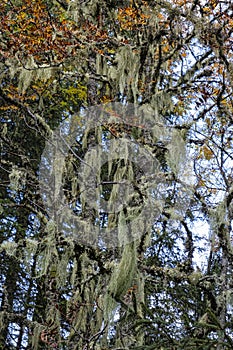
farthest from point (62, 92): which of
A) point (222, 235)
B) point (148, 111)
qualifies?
point (222, 235)

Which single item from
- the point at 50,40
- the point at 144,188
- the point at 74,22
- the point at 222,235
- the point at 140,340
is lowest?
the point at 140,340

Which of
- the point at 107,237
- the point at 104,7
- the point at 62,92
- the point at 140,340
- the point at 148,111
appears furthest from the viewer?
the point at 62,92

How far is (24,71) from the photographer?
5.12 m

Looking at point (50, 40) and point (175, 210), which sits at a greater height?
point (50, 40)

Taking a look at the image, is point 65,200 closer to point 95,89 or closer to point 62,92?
point 95,89

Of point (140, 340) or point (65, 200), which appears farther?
point (65, 200)

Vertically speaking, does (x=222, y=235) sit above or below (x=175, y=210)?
below

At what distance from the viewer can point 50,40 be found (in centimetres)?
523

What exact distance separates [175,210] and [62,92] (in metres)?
3.72

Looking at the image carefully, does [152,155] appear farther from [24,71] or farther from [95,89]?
[24,71]

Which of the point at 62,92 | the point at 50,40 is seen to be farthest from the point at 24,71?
the point at 62,92

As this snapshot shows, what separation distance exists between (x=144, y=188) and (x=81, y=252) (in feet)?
3.23

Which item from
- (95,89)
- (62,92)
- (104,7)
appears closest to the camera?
(95,89)

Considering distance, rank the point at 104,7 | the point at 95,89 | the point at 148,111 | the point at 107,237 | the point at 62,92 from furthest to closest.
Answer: the point at 62,92 → the point at 104,7 → the point at 95,89 → the point at 148,111 → the point at 107,237
